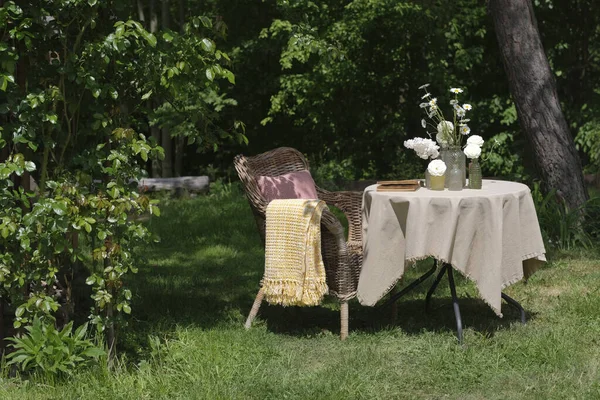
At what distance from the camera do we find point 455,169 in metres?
5.07

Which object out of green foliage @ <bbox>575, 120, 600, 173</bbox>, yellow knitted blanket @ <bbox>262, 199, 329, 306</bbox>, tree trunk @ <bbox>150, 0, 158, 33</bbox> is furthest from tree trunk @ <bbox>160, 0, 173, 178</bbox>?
yellow knitted blanket @ <bbox>262, 199, 329, 306</bbox>

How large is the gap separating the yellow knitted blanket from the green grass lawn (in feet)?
0.87

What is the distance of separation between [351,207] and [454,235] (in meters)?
1.12

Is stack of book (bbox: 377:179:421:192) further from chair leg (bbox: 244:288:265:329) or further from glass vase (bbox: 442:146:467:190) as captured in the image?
chair leg (bbox: 244:288:265:329)

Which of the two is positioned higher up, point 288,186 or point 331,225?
point 288,186

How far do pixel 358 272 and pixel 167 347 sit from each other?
3.99ft

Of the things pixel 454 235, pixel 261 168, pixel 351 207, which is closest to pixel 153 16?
pixel 261 168

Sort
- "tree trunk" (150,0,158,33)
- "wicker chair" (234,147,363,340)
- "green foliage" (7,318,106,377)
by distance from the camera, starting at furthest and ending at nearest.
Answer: "tree trunk" (150,0,158,33) < "wicker chair" (234,147,363,340) < "green foliage" (7,318,106,377)

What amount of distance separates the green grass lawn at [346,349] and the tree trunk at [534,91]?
3.91 feet

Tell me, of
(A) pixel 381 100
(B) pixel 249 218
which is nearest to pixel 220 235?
(B) pixel 249 218

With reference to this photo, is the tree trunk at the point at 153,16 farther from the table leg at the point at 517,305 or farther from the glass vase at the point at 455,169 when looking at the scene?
the table leg at the point at 517,305

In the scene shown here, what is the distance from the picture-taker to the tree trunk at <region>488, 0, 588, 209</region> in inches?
299

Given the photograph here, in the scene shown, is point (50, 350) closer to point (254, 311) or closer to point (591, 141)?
point (254, 311)

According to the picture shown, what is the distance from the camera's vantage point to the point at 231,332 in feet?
16.6
